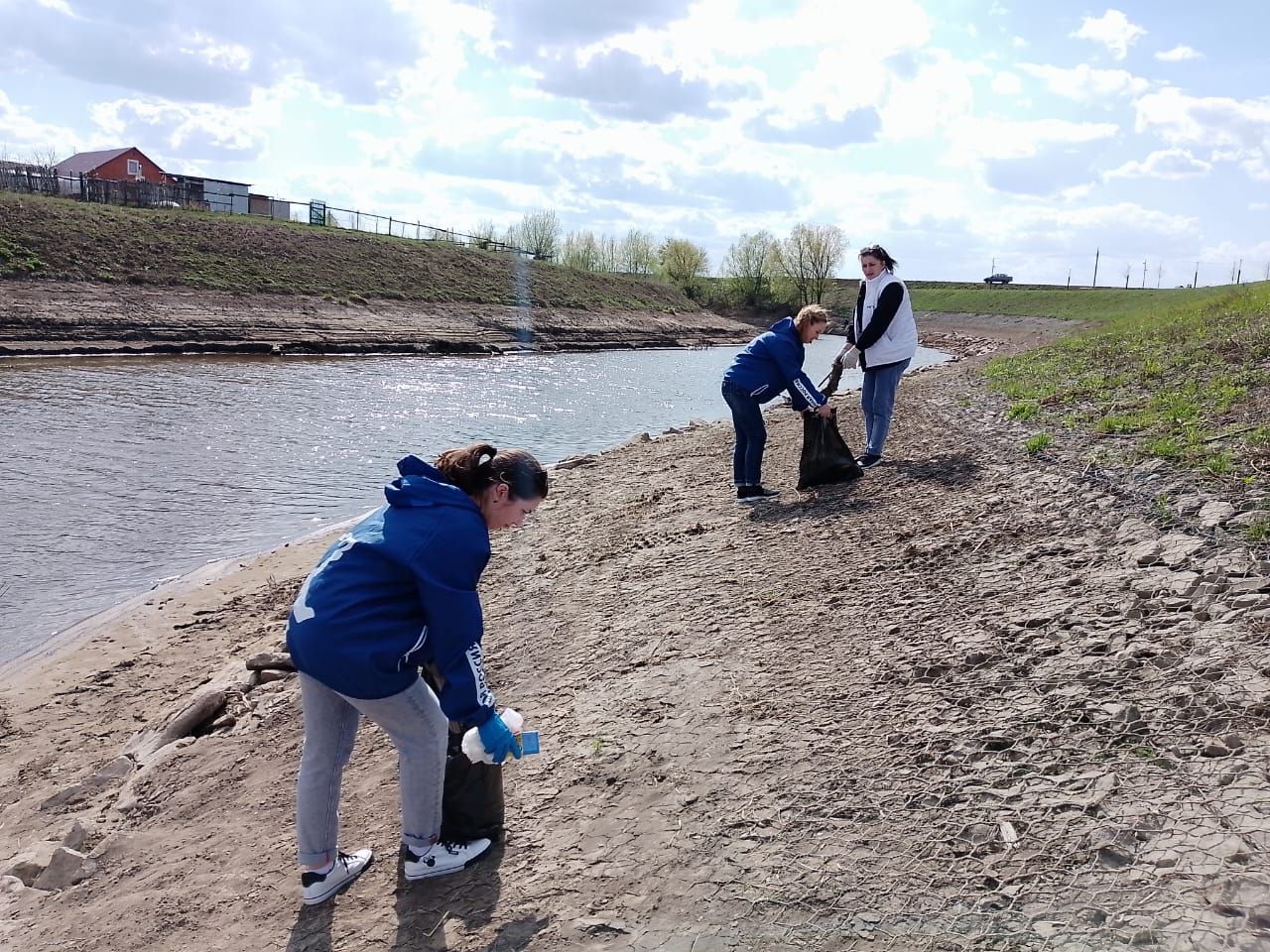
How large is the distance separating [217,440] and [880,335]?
45.6ft

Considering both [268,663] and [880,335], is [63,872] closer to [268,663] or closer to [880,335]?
[268,663]

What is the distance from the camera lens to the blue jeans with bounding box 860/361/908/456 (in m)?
8.55

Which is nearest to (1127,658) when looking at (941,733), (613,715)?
(941,733)

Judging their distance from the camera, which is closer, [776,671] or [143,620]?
[776,671]

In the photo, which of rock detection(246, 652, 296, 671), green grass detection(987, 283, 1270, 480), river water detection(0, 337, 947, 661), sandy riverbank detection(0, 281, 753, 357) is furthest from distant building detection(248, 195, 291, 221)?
rock detection(246, 652, 296, 671)

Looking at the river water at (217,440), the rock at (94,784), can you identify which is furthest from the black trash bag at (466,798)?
the river water at (217,440)

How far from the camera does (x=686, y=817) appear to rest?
146 inches

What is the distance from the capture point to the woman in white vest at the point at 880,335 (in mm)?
8359

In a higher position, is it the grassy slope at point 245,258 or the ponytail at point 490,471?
the grassy slope at point 245,258

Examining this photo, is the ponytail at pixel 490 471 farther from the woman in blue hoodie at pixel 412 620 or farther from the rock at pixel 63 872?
the rock at pixel 63 872

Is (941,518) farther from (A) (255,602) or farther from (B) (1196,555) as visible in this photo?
(A) (255,602)

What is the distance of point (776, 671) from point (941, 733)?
3.42 ft

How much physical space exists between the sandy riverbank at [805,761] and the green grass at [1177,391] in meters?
0.51

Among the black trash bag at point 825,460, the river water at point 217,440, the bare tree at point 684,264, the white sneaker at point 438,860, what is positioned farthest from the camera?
the bare tree at point 684,264
